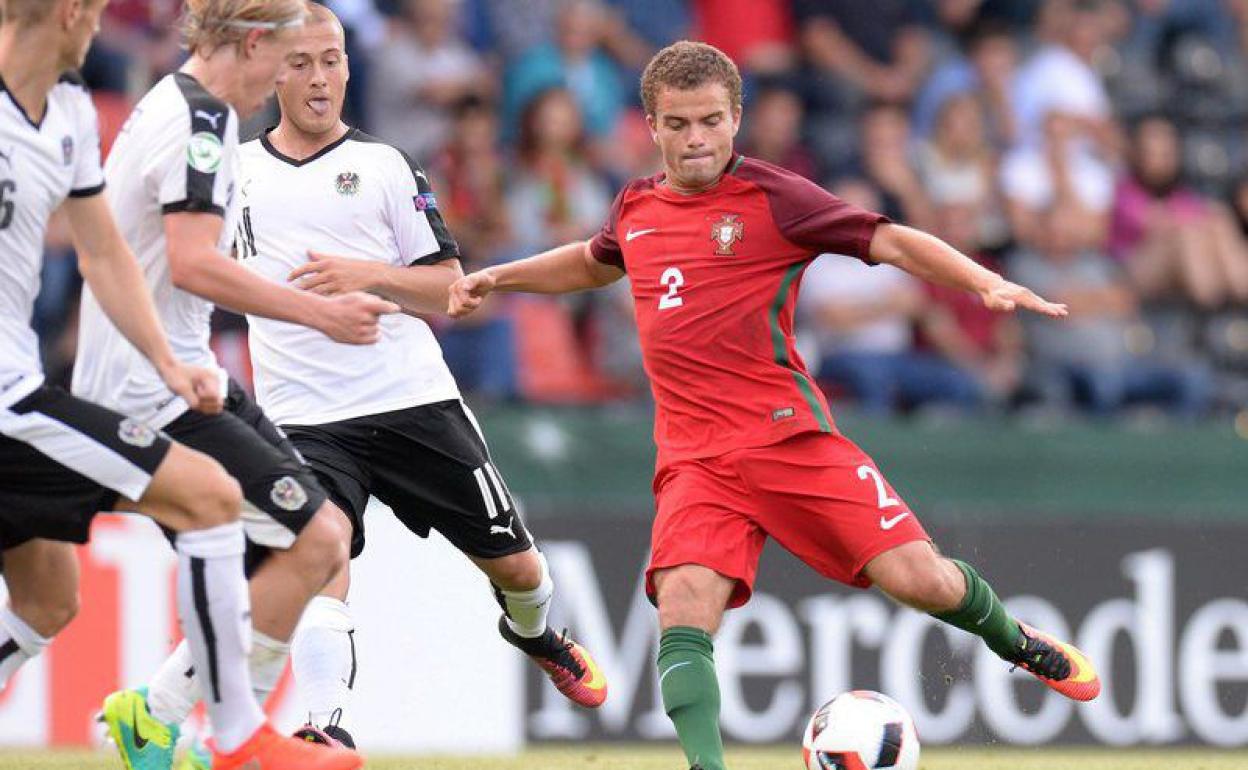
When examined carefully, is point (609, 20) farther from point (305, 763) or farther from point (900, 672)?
point (305, 763)

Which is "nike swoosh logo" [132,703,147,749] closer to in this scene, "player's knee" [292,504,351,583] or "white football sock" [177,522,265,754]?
"white football sock" [177,522,265,754]

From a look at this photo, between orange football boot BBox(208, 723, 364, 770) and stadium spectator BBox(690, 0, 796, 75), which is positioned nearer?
orange football boot BBox(208, 723, 364, 770)

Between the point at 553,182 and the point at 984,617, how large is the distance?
621cm

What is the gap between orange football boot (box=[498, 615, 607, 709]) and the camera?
336 inches

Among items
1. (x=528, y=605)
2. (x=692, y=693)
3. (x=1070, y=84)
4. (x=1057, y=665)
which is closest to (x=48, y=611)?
(x=692, y=693)

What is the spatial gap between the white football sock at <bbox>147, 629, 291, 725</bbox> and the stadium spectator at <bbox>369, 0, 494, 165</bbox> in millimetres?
6414

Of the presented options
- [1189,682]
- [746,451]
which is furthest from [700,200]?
[1189,682]

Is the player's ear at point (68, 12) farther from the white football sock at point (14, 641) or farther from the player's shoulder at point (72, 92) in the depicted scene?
the white football sock at point (14, 641)

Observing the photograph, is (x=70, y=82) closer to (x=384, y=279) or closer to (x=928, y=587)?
(x=384, y=279)

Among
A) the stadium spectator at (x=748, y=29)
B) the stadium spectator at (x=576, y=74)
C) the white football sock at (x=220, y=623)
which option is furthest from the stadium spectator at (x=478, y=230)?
the white football sock at (x=220, y=623)

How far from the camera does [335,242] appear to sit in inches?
304

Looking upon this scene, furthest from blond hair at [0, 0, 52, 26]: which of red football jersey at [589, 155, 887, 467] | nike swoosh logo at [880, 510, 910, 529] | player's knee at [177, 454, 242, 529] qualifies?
nike swoosh logo at [880, 510, 910, 529]

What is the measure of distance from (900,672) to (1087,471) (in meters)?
1.71

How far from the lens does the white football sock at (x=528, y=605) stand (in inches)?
324
